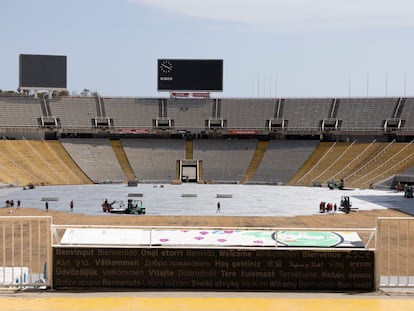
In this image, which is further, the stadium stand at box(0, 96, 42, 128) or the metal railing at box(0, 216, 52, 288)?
the stadium stand at box(0, 96, 42, 128)

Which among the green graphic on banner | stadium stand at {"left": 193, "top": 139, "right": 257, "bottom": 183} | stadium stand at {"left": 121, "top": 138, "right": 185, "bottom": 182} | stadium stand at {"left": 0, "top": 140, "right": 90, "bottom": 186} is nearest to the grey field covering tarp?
stadium stand at {"left": 0, "top": 140, "right": 90, "bottom": 186}

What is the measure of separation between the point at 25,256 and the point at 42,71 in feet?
265

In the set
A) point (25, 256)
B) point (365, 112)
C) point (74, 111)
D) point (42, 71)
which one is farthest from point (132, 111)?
point (25, 256)

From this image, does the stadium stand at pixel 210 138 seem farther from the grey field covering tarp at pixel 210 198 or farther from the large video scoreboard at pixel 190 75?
the grey field covering tarp at pixel 210 198

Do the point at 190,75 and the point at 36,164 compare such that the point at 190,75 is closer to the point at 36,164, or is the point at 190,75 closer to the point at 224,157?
the point at 224,157

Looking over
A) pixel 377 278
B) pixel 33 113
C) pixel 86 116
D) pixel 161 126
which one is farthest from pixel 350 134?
pixel 377 278

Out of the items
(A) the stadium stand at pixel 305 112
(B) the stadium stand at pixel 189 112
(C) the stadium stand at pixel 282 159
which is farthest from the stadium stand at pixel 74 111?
(A) the stadium stand at pixel 305 112

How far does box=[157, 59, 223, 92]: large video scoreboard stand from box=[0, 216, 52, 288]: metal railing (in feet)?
214

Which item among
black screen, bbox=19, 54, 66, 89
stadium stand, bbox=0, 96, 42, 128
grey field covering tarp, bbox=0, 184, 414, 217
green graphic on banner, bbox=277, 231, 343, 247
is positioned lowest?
grey field covering tarp, bbox=0, 184, 414, 217

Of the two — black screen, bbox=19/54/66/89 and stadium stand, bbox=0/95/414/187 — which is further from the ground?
black screen, bbox=19/54/66/89

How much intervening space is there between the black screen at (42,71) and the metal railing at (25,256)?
6337cm

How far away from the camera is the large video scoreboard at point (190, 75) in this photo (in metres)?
108

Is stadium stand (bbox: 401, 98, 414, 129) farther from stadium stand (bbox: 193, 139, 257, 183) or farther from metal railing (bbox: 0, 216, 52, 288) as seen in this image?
metal railing (bbox: 0, 216, 52, 288)

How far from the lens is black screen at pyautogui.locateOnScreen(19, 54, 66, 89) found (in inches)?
4109
